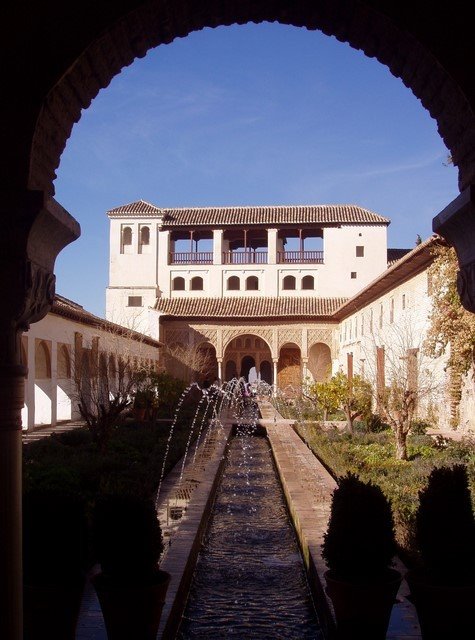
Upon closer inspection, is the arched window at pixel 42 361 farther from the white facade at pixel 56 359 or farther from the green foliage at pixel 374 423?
the green foliage at pixel 374 423

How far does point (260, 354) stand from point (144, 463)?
3522 cm

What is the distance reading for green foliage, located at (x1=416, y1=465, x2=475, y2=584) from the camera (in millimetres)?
3891

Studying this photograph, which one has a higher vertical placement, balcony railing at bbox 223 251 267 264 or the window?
the window

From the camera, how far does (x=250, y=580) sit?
238 inches

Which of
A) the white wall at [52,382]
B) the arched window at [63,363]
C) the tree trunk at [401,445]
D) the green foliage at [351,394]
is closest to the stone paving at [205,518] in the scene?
the tree trunk at [401,445]

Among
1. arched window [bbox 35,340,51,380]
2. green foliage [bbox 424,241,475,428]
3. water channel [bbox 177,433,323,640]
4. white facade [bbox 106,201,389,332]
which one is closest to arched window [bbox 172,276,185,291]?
white facade [bbox 106,201,389,332]

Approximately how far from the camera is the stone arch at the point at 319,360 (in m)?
41.0

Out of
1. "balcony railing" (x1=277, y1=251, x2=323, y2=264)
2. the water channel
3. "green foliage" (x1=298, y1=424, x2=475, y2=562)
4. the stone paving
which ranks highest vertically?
"balcony railing" (x1=277, y1=251, x2=323, y2=264)

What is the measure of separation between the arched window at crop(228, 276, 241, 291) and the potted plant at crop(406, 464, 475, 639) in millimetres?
38194

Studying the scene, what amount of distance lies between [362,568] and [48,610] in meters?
1.74

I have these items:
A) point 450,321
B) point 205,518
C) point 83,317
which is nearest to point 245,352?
point 83,317

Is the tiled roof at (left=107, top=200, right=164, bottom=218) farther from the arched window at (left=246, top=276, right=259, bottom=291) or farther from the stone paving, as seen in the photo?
the stone paving

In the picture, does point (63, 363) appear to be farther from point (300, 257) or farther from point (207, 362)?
point (300, 257)

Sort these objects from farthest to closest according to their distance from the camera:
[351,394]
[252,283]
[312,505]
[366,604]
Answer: [252,283]
[351,394]
[312,505]
[366,604]
